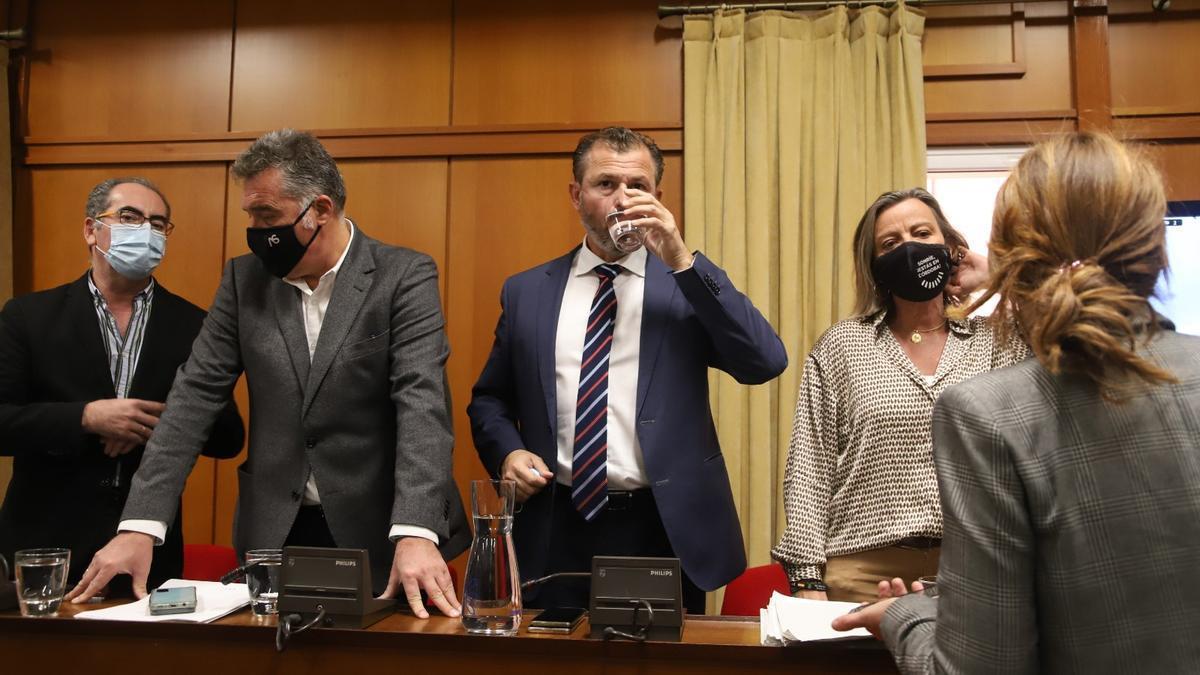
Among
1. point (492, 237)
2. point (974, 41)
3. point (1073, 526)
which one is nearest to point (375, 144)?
point (492, 237)

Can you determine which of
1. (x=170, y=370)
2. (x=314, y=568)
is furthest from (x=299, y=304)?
(x=314, y=568)

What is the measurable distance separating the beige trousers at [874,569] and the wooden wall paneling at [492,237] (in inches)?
76.0

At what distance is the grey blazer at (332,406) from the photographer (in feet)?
6.23

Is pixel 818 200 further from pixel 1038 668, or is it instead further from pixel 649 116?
pixel 1038 668

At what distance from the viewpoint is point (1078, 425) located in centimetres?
92

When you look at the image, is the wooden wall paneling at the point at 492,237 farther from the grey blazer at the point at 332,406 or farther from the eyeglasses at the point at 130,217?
the grey blazer at the point at 332,406

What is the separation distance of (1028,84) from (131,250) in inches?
122

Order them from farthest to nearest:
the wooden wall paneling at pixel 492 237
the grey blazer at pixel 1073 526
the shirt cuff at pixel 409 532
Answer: the wooden wall paneling at pixel 492 237 → the shirt cuff at pixel 409 532 → the grey blazer at pixel 1073 526

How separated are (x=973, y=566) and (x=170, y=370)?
2.16 m

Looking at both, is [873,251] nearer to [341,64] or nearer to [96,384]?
[96,384]

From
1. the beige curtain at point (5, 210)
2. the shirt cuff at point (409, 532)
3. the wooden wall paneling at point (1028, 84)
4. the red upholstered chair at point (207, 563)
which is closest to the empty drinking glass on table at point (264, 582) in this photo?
the shirt cuff at point (409, 532)

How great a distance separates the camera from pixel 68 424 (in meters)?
2.20

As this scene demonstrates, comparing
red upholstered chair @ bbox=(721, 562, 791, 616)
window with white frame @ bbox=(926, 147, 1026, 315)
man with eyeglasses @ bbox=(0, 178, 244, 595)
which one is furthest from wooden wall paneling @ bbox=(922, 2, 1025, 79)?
man with eyeglasses @ bbox=(0, 178, 244, 595)

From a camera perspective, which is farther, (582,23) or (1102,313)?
(582,23)
